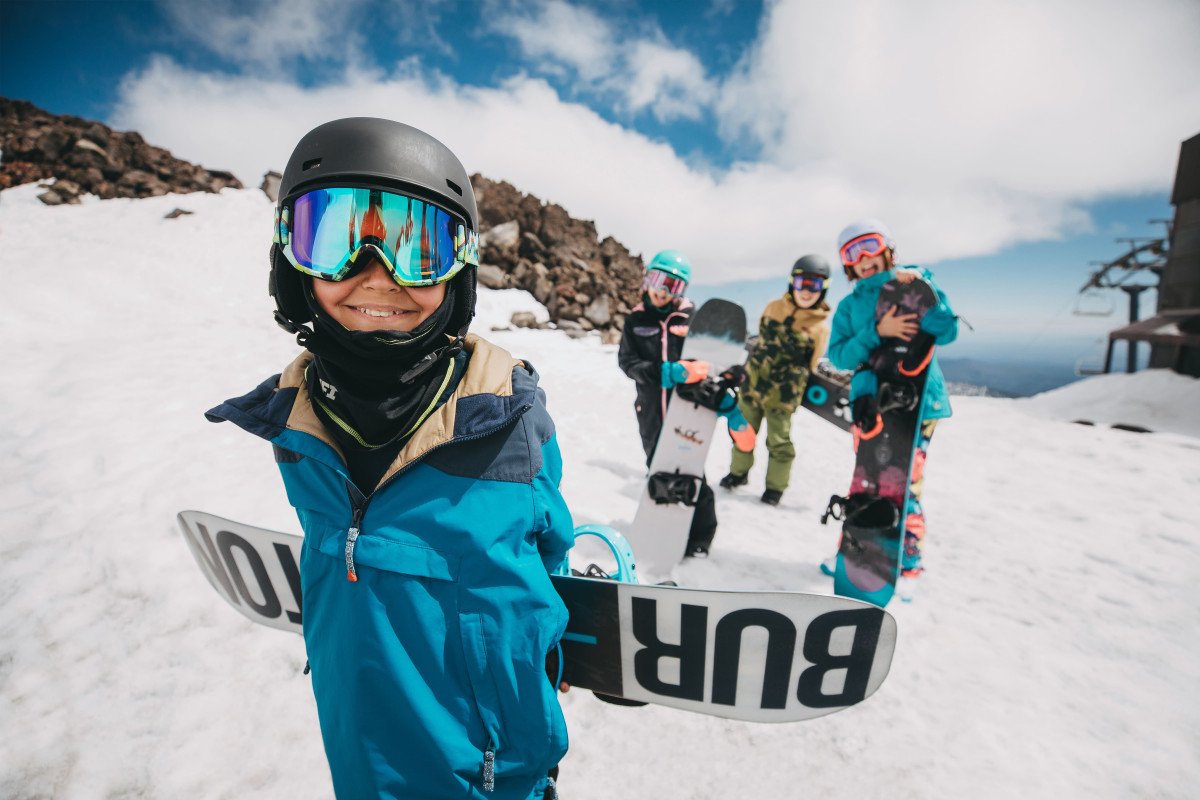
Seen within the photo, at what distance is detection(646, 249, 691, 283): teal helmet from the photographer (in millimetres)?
3965

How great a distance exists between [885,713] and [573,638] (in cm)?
194

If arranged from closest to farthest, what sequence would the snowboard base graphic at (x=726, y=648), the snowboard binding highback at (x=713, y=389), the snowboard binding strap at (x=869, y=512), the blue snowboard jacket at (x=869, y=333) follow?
1. the snowboard base graphic at (x=726, y=648)
2. the blue snowboard jacket at (x=869, y=333)
3. the snowboard binding strap at (x=869, y=512)
4. the snowboard binding highback at (x=713, y=389)

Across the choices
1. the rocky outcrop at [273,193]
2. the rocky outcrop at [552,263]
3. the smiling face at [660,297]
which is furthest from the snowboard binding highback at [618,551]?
the rocky outcrop at [552,263]

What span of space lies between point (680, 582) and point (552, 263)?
14.5 m

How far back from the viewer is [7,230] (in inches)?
424

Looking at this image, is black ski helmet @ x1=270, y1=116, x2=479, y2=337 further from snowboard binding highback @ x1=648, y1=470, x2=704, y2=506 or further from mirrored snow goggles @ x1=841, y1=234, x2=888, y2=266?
mirrored snow goggles @ x1=841, y1=234, x2=888, y2=266

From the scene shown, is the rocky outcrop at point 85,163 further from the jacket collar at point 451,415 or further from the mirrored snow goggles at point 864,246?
the mirrored snow goggles at point 864,246

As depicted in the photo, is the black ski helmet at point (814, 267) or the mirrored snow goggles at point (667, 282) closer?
the mirrored snow goggles at point (667, 282)

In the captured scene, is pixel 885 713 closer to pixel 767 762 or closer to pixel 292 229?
pixel 767 762

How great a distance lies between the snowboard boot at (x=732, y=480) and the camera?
5.23m

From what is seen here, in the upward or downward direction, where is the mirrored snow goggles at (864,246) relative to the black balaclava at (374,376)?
upward

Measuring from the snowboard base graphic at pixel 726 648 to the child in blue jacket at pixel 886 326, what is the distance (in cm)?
230

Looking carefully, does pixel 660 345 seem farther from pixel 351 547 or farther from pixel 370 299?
pixel 351 547

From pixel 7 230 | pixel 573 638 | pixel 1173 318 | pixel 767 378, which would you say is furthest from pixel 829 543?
pixel 7 230
